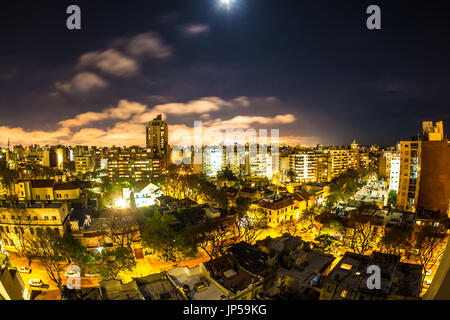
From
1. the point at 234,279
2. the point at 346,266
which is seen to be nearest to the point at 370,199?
the point at 346,266

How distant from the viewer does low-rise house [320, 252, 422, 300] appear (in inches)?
258

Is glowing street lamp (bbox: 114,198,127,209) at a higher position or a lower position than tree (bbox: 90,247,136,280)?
higher

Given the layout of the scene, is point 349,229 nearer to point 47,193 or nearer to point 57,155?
point 47,193

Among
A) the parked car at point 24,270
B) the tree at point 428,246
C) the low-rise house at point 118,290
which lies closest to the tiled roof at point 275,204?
the tree at point 428,246

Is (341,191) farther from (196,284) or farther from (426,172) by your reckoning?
(196,284)

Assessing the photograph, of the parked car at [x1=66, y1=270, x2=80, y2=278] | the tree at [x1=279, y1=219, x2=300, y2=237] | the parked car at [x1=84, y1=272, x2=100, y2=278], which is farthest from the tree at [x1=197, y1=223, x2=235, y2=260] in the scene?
the parked car at [x1=66, y1=270, x2=80, y2=278]

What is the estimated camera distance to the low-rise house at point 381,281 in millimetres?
6562

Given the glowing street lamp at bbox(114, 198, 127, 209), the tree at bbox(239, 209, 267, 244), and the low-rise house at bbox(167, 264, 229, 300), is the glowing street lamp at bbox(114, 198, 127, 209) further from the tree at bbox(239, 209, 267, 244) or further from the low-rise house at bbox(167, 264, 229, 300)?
the low-rise house at bbox(167, 264, 229, 300)

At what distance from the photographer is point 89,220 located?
1261 cm

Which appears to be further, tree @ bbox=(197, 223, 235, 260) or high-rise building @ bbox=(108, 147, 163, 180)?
high-rise building @ bbox=(108, 147, 163, 180)

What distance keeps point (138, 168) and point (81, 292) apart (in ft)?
108

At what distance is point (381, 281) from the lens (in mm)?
7117

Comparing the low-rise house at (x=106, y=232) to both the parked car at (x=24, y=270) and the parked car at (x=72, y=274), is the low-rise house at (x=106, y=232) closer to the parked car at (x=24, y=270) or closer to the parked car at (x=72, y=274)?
the parked car at (x=72, y=274)

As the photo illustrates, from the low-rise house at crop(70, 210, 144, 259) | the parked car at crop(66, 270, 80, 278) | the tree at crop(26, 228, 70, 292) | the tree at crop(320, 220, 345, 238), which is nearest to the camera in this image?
the tree at crop(26, 228, 70, 292)
